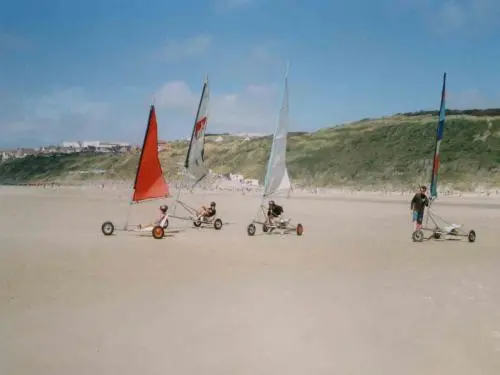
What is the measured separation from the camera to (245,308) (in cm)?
823

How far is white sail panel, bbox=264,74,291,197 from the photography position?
67.0 ft

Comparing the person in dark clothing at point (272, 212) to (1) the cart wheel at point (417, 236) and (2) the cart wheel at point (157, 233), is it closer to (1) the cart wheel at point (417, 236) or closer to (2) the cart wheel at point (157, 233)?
(2) the cart wheel at point (157, 233)

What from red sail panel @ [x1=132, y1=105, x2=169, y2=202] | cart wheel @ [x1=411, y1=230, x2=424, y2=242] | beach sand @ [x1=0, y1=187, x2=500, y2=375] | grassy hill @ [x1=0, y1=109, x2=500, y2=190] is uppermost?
grassy hill @ [x1=0, y1=109, x2=500, y2=190]

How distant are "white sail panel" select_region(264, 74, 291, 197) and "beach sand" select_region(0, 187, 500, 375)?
4949mm

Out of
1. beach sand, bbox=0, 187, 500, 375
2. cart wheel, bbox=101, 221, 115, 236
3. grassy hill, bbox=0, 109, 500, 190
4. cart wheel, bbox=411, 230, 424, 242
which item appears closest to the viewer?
beach sand, bbox=0, 187, 500, 375

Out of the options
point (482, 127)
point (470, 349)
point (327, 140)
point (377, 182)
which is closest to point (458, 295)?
point (470, 349)

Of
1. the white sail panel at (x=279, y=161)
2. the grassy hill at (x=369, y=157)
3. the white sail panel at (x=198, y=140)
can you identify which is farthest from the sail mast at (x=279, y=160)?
the grassy hill at (x=369, y=157)

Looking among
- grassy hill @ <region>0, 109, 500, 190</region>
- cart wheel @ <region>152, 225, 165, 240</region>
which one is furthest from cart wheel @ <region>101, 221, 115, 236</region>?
grassy hill @ <region>0, 109, 500, 190</region>

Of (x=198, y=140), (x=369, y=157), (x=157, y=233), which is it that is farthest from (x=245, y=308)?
(x=369, y=157)

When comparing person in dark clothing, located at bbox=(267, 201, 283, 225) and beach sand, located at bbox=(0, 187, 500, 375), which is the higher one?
person in dark clothing, located at bbox=(267, 201, 283, 225)

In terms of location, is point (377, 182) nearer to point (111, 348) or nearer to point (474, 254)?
point (474, 254)

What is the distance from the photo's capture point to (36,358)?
19.2 ft

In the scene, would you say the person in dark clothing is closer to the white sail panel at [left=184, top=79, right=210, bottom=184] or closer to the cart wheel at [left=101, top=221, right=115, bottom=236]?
the white sail panel at [left=184, top=79, right=210, bottom=184]

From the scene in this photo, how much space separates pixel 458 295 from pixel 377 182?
212 ft
